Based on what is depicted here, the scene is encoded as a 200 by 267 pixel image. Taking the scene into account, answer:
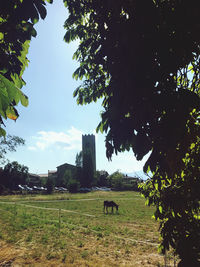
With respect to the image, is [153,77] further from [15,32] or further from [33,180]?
[33,180]

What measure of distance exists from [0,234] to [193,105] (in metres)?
10.6

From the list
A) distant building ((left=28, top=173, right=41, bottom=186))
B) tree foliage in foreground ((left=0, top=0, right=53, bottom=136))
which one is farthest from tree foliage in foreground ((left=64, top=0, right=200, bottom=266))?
distant building ((left=28, top=173, right=41, bottom=186))

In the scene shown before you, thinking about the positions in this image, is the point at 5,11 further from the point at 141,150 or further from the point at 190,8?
the point at 141,150

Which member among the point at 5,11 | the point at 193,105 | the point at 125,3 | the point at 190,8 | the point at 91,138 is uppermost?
the point at 91,138

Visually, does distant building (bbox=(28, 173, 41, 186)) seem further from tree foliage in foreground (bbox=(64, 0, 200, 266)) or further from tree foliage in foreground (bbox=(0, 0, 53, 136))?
tree foliage in foreground (bbox=(64, 0, 200, 266))

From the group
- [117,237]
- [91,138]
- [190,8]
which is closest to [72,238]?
[117,237]

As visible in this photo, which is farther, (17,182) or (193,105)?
(17,182)

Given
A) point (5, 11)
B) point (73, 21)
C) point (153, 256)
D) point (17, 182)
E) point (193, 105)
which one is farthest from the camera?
point (17, 182)

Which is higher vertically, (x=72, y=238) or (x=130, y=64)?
(x=130, y=64)

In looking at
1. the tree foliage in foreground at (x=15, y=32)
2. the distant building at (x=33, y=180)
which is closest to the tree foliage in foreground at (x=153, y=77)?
the tree foliage in foreground at (x=15, y=32)

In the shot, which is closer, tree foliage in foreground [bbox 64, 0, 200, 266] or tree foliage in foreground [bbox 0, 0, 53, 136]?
tree foliage in foreground [bbox 64, 0, 200, 266]

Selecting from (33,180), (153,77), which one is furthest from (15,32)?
(33,180)

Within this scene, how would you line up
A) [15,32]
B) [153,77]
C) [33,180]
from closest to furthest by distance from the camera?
[153,77], [15,32], [33,180]

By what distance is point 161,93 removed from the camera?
1.81 metres
